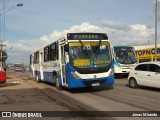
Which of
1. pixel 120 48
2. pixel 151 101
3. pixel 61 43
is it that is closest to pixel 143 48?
pixel 120 48

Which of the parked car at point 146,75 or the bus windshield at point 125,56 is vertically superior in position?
the bus windshield at point 125,56

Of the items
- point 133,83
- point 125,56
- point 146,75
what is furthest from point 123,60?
point 146,75

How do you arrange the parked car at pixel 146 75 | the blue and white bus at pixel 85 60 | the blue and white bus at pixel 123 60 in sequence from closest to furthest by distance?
the blue and white bus at pixel 85 60 < the parked car at pixel 146 75 < the blue and white bus at pixel 123 60

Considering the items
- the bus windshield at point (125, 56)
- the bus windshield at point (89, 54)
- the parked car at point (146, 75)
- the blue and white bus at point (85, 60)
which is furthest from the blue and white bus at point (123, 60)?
the bus windshield at point (89, 54)

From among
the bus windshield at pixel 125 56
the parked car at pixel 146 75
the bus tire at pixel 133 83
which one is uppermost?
the bus windshield at pixel 125 56

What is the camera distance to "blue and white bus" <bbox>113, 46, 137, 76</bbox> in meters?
28.2

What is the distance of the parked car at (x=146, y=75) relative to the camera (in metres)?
16.4

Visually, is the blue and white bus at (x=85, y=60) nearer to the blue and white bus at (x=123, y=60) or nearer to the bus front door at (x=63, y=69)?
the bus front door at (x=63, y=69)

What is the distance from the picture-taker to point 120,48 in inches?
1131

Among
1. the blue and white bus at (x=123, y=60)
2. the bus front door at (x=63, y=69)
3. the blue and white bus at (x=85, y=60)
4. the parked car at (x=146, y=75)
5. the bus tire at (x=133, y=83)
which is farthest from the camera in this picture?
the blue and white bus at (x=123, y=60)

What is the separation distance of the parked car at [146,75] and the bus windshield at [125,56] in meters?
9.56

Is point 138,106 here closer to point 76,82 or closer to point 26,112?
point 26,112

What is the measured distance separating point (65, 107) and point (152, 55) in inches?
1386

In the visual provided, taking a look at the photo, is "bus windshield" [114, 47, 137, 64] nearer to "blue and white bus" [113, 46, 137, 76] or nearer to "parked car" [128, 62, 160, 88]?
"blue and white bus" [113, 46, 137, 76]
